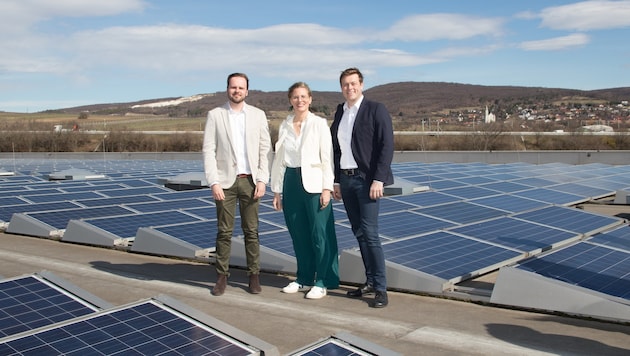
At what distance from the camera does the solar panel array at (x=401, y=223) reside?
741 cm

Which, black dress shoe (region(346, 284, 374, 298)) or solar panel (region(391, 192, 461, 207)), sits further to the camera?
solar panel (region(391, 192, 461, 207))

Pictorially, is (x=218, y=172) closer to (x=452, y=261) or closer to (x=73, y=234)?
(x=452, y=261)

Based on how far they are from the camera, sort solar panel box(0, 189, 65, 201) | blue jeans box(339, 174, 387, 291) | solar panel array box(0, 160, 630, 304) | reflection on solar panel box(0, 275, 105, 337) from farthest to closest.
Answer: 1. solar panel box(0, 189, 65, 201)
2. solar panel array box(0, 160, 630, 304)
3. blue jeans box(339, 174, 387, 291)
4. reflection on solar panel box(0, 275, 105, 337)

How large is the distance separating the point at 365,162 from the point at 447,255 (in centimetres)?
187

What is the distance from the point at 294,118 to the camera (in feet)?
21.4

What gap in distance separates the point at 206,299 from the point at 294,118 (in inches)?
85.5

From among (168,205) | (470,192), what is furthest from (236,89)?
(470,192)

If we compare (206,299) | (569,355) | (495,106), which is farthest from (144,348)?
(495,106)

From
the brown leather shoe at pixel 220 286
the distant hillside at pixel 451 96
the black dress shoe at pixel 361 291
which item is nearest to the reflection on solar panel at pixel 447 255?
the black dress shoe at pixel 361 291

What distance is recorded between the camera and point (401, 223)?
9.27 meters

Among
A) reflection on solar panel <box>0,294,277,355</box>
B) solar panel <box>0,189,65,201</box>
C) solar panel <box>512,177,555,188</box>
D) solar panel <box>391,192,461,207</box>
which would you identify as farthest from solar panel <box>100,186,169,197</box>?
reflection on solar panel <box>0,294,277,355</box>

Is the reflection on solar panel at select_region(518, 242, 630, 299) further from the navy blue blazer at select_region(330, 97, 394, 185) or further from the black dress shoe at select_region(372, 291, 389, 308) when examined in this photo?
the navy blue blazer at select_region(330, 97, 394, 185)

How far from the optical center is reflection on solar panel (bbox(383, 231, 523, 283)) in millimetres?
6770

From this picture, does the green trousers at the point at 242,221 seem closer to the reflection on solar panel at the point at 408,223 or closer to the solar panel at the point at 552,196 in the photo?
the reflection on solar panel at the point at 408,223
